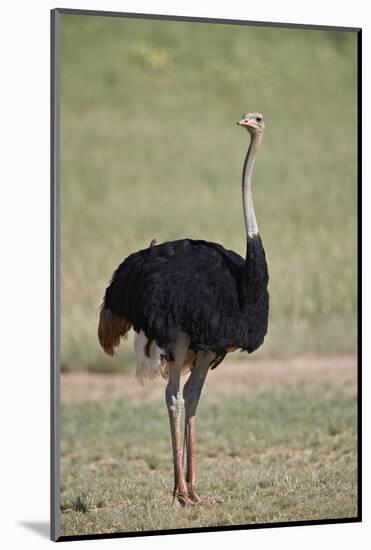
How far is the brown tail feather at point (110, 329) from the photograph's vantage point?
10.6m

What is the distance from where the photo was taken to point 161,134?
15711 millimetres

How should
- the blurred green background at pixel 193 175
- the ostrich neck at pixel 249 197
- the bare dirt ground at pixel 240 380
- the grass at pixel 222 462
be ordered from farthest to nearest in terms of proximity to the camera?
the bare dirt ground at pixel 240 380
the blurred green background at pixel 193 175
the grass at pixel 222 462
the ostrich neck at pixel 249 197

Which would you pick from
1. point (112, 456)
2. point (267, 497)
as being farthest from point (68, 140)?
point (267, 497)

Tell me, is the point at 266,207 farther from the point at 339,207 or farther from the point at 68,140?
the point at 68,140

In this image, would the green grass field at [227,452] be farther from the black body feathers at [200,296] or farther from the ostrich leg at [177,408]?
the black body feathers at [200,296]

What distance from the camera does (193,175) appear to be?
1563cm

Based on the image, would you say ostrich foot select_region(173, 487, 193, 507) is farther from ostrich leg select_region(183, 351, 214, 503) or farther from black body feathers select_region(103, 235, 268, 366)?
black body feathers select_region(103, 235, 268, 366)

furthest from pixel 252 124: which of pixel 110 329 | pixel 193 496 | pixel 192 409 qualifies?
pixel 193 496

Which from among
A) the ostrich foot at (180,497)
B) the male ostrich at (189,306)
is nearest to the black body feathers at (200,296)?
the male ostrich at (189,306)

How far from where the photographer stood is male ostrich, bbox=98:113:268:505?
10.1 m

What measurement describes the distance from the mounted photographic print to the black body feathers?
20 millimetres

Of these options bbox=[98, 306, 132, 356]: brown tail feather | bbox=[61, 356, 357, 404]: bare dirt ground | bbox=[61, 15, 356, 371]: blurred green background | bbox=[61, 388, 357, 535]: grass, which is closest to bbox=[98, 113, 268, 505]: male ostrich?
bbox=[98, 306, 132, 356]: brown tail feather

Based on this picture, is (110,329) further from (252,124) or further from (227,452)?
(227,452)

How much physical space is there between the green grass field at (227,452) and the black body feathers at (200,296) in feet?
3.26
